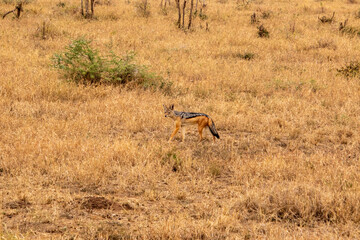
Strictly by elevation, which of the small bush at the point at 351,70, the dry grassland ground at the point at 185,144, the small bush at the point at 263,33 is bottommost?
the dry grassland ground at the point at 185,144

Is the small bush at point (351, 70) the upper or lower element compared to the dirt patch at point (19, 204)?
upper

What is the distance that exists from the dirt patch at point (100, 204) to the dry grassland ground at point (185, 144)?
0.06ft

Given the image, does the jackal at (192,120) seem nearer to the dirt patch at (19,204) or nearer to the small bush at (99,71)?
the dirt patch at (19,204)

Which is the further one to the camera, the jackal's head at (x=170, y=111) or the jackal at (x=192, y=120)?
the jackal's head at (x=170, y=111)

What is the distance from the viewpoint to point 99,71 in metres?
10.8

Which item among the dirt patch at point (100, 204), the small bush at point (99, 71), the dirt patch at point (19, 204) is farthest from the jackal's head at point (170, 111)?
the dirt patch at point (19, 204)

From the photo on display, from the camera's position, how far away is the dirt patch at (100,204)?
16.9ft

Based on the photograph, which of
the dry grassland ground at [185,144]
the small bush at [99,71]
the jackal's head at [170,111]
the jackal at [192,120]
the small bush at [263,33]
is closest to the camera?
the dry grassland ground at [185,144]

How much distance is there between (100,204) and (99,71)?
6.12 m

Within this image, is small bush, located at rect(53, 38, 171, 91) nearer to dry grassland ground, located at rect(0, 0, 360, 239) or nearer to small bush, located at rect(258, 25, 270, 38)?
dry grassland ground, located at rect(0, 0, 360, 239)

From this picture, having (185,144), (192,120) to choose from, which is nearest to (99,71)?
(185,144)

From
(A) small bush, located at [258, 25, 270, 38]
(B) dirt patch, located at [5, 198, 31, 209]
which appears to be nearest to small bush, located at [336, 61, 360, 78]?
(A) small bush, located at [258, 25, 270, 38]

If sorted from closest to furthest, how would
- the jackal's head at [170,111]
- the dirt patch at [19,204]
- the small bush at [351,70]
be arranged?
1. the dirt patch at [19,204]
2. the jackal's head at [170,111]
3. the small bush at [351,70]

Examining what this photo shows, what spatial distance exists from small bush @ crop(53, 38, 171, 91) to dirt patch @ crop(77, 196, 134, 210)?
552 centimetres
